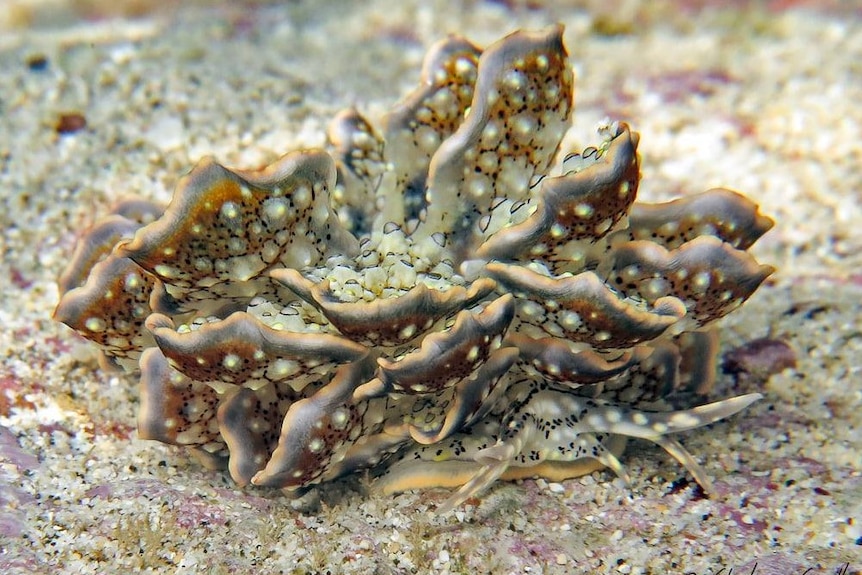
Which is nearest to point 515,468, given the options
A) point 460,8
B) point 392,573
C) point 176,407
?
point 392,573

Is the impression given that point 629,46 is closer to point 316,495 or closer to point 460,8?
point 460,8

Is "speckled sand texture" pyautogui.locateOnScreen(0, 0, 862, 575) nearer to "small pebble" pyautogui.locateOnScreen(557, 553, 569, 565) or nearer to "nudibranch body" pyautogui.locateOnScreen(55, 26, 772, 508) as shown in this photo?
"small pebble" pyautogui.locateOnScreen(557, 553, 569, 565)

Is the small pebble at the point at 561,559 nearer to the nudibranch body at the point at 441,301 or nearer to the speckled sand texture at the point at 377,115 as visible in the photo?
the speckled sand texture at the point at 377,115

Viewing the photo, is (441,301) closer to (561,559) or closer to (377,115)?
(561,559)

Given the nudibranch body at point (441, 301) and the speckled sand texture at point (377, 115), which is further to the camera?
the speckled sand texture at point (377, 115)

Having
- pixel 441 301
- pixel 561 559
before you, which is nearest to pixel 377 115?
pixel 441 301

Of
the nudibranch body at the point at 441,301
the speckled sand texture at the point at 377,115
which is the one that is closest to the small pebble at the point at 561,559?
the speckled sand texture at the point at 377,115
